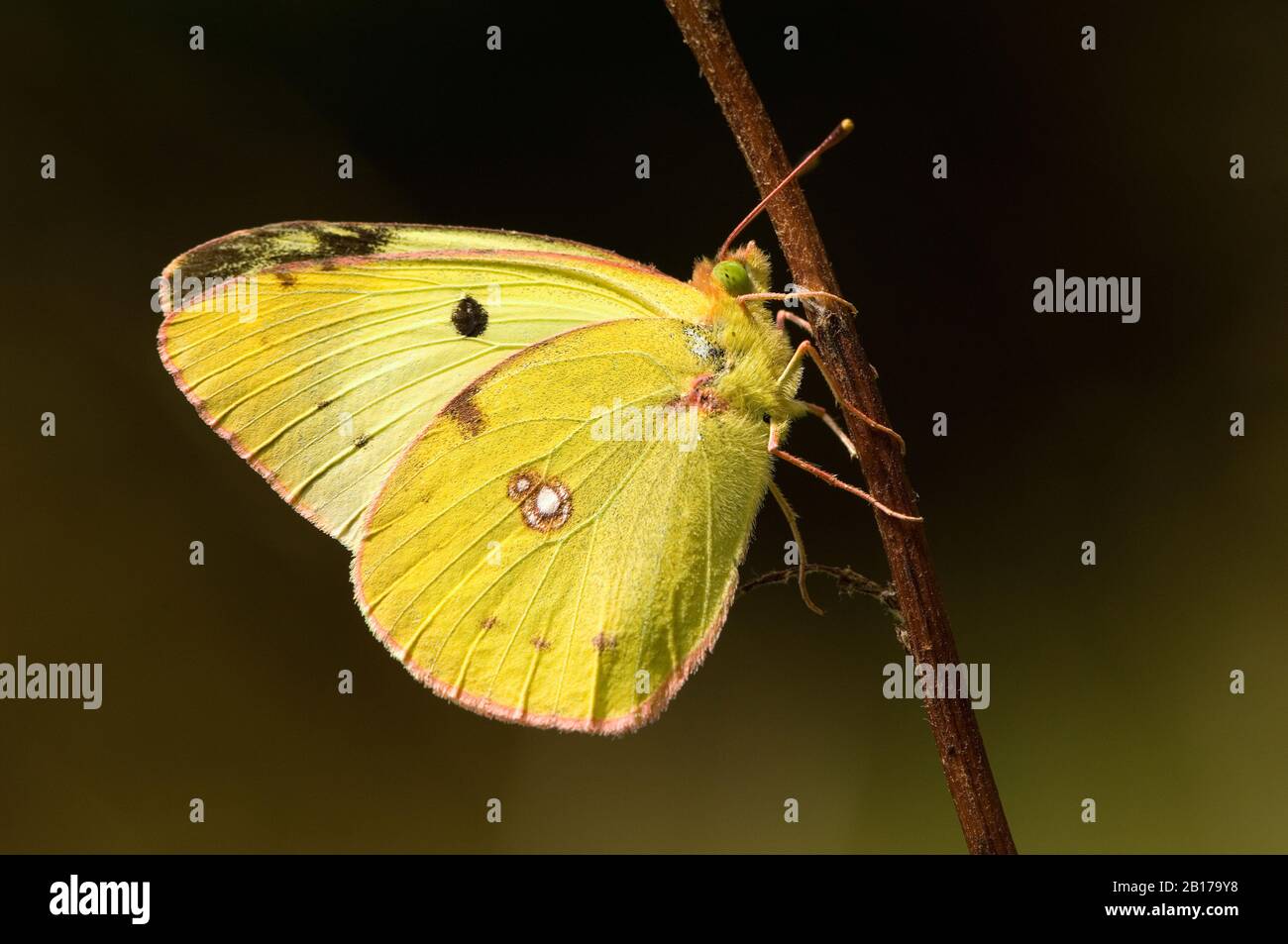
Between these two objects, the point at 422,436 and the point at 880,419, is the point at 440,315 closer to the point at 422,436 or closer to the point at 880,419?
the point at 422,436

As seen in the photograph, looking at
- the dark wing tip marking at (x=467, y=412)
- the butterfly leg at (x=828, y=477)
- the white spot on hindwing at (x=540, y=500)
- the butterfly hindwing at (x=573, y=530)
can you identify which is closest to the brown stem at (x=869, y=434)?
the butterfly leg at (x=828, y=477)

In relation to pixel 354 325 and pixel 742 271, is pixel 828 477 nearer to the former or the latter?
pixel 742 271

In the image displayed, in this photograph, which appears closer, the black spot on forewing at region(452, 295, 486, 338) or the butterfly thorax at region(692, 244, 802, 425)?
the butterfly thorax at region(692, 244, 802, 425)

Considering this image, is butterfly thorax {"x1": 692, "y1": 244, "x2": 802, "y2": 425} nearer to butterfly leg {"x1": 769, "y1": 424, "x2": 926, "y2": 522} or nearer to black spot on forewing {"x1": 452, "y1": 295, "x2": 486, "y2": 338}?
butterfly leg {"x1": 769, "y1": 424, "x2": 926, "y2": 522}

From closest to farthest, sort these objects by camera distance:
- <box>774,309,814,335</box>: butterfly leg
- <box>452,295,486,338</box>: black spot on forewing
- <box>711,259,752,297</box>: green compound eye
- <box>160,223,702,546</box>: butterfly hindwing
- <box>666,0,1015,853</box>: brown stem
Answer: <box>666,0,1015,853</box>: brown stem
<box>774,309,814,335</box>: butterfly leg
<box>711,259,752,297</box>: green compound eye
<box>160,223,702,546</box>: butterfly hindwing
<box>452,295,486,338</box>: black spot on forewing

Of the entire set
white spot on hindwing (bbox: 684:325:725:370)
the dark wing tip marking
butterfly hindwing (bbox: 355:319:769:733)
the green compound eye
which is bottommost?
butterfly hindwing (bbox: 355:319:769:733)

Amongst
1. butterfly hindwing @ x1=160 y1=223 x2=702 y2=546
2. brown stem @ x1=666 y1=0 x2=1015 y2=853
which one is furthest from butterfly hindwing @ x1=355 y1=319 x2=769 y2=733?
brown stem @ x1=666 y1=0 x2=1015 y2=853

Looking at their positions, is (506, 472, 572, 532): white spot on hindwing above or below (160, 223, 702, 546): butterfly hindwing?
below
